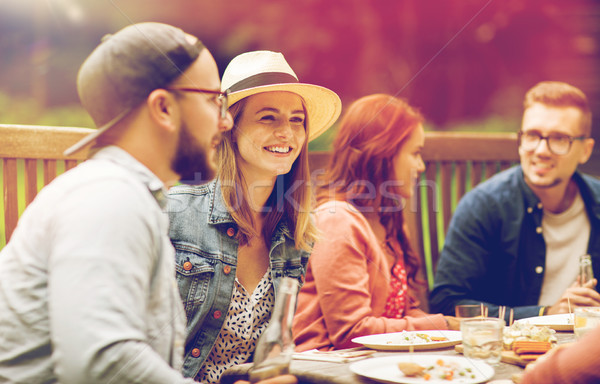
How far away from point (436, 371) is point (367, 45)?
121 inches

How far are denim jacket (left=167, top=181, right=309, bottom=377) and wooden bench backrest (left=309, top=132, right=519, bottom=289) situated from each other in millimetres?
1270

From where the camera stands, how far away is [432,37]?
4.39 metres

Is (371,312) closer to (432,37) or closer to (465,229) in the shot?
(465,229)

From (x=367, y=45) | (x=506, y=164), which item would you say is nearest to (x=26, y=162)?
(x=506, y=164)

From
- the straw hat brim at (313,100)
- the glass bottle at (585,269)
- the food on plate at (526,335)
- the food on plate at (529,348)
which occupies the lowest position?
the food on plate at (529,348)

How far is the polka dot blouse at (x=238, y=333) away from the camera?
1874mm

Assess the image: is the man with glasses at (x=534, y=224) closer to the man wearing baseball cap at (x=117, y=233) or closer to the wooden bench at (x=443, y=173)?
the wooden bench at (x=443, y=173)

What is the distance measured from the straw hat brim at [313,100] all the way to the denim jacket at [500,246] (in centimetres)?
96

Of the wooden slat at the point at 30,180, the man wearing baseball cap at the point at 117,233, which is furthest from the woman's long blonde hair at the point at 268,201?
the man wearing baseball cap at the point at 117,233

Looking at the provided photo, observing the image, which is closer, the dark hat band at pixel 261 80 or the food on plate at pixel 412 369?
the food on plate at pixel 412 369

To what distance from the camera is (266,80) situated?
1.97 metres

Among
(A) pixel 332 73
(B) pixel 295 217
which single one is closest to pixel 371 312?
(B) pixel 295 217

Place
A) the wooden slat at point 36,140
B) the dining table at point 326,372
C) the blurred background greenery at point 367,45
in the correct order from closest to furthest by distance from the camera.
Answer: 1. the dining table at point 326,372
2. the wooden slat at point 36,140
3. the blurred background greenery at point 367,45

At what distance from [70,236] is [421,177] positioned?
2.40 meters
